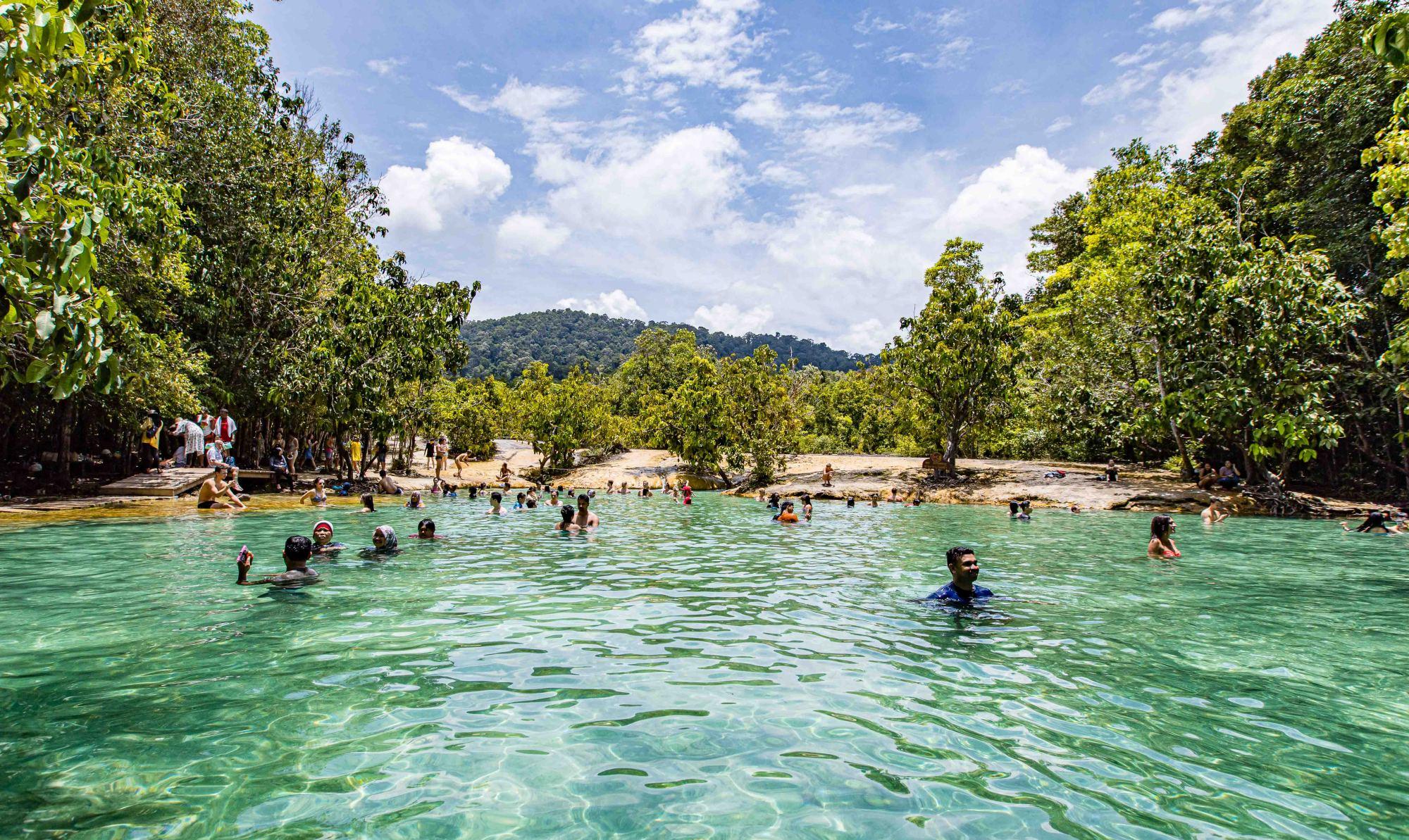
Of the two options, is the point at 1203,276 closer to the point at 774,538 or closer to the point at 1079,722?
the point at 774,538

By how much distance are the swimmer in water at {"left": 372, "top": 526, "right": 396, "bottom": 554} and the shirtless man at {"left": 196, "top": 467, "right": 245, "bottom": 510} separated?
9.37 meters

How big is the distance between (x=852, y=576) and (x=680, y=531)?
7824 mm

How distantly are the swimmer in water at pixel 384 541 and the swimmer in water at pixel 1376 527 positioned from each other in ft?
82.5

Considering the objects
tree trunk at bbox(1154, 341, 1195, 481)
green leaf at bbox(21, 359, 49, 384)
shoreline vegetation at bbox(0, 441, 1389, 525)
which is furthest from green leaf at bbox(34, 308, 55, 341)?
tree trunk at bbox(1154, 341, 1195, 481)

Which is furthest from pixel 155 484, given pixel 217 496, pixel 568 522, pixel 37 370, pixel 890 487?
pixel 890 487

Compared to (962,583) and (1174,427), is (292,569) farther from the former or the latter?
(1174,427)

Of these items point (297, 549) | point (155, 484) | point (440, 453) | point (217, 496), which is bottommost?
point (297, 549)

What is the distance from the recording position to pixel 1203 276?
25.7 m

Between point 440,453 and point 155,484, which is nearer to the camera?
point 155,484

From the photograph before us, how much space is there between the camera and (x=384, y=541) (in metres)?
13.4

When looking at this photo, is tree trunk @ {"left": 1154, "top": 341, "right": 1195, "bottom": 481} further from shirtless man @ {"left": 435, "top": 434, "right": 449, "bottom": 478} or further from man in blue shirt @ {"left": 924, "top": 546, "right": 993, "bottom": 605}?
shirtless man @ {"left": 435, "top": 434, "right": 449, "bottom": 478}

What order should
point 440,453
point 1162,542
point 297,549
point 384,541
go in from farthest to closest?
point 440,453 < point 1162,542 < point 384,541 < point 297,549

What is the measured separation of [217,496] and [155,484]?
3.27m

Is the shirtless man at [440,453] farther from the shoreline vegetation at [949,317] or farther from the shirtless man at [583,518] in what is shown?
the shirtless man at [583,518]
